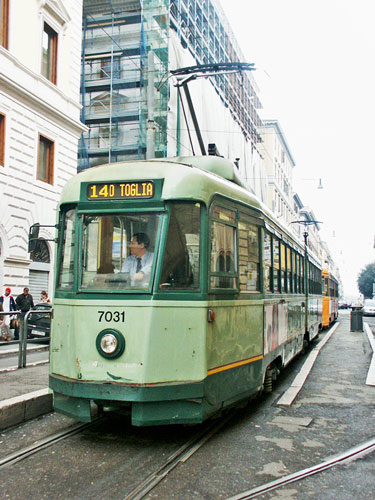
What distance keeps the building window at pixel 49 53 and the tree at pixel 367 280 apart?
77.1 m

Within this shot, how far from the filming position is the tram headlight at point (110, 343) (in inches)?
197

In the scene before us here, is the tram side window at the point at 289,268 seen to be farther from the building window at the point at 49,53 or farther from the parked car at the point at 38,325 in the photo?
the building window at the point at 49,53

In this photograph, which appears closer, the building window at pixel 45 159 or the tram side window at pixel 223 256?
the tram side window at pixel 223 256

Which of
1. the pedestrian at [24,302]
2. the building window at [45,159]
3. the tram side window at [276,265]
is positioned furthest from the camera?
the building window at [45,159]

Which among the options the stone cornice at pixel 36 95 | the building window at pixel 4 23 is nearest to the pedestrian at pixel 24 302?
the stone cornice at pixel 36 95

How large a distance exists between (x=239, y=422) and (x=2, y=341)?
4178 mm

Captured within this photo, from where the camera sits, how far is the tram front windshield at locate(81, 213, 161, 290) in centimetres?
519

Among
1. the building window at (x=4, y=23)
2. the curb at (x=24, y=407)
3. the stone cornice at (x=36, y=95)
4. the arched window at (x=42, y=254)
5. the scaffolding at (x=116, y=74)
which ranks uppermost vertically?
the scaffolding at (x=116, y=74)

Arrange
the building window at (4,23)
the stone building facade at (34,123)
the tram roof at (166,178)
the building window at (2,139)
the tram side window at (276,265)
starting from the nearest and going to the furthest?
1. the tram roof at (166,178)
2. the tram side window at (276,265)
3. the building window at (2,139)
4. the stone building facade at (34,123)
5. the building window at (4,23)

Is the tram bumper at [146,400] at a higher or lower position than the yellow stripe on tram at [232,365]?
lower

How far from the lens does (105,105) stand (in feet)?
101

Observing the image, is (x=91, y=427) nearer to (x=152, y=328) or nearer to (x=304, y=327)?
Result: (x=152, y=328)

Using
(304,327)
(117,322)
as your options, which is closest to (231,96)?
(304,327)

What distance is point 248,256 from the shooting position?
251 inches
